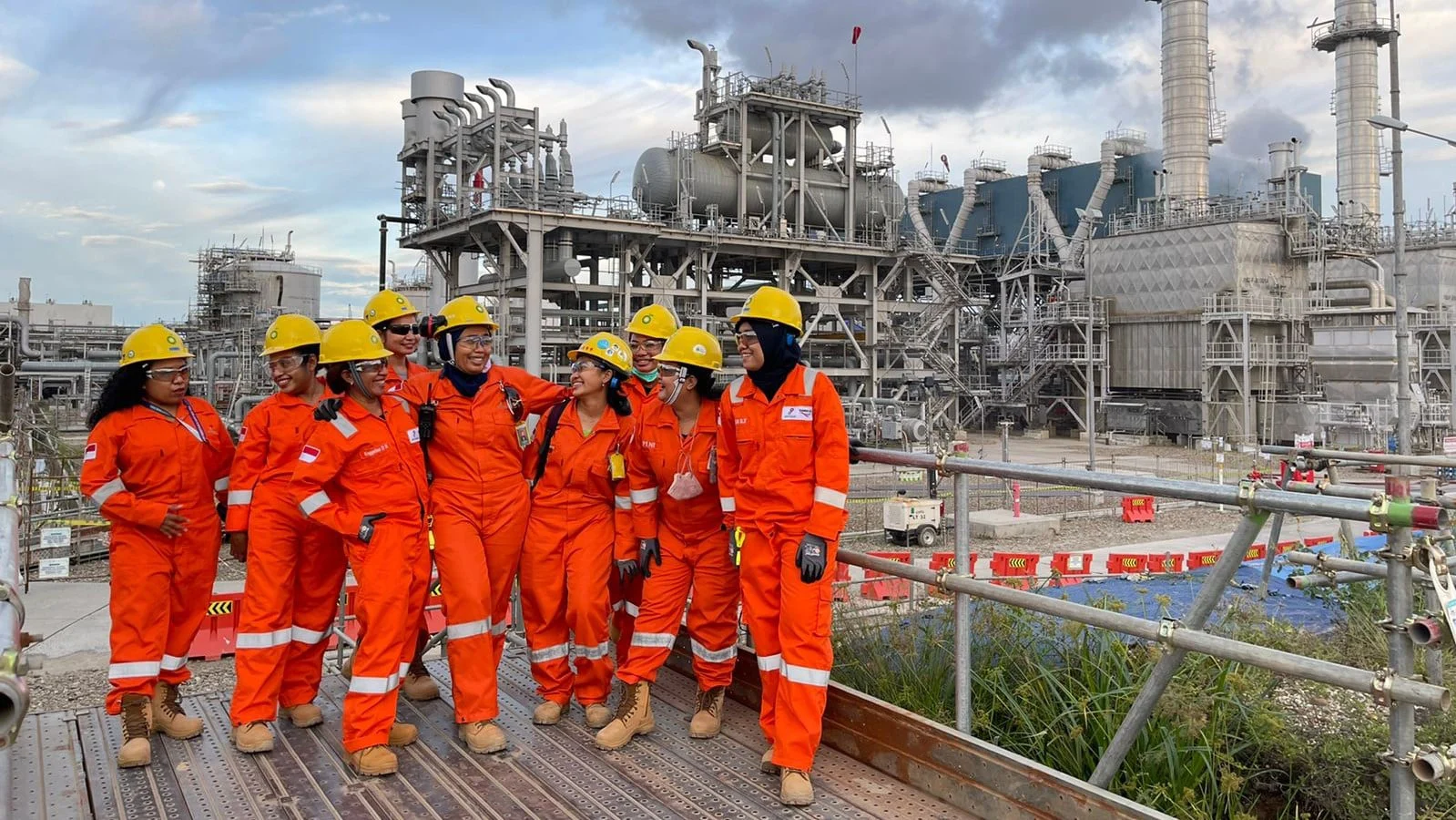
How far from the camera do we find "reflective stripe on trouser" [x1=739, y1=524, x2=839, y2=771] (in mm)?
3830

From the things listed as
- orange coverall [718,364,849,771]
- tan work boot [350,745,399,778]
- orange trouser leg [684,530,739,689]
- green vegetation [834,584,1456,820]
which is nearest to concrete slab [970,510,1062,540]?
green vegetation [834,584,1456,820]

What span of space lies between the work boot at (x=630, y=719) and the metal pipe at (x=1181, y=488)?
149 cm

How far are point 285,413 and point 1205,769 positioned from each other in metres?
4.25

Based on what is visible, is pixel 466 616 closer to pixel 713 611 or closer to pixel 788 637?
pixel 713 611

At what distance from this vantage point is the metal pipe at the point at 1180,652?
294 cm

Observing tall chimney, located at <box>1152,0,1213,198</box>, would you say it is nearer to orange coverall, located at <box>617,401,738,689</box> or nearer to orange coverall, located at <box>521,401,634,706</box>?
orange coverall, located at <box>617,401,738,689</box>

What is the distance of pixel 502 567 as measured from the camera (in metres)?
4.66

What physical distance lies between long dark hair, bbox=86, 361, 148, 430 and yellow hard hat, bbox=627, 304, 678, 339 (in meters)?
2.45

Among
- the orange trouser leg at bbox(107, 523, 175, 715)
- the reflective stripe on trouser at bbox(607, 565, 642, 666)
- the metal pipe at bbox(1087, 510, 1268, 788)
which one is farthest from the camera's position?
the reflective stripe on trouser at bbox(607, 565, 642, 666)

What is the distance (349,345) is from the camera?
4375mm

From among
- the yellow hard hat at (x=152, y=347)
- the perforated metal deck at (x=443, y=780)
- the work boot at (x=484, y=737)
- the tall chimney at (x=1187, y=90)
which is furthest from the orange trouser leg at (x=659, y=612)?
the tall chimney at (x=1187, y=90)

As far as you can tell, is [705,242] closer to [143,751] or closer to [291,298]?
[143,751]

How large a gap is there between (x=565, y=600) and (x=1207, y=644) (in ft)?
9.78

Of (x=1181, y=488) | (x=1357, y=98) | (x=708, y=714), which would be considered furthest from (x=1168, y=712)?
(x=1357, y=98)
